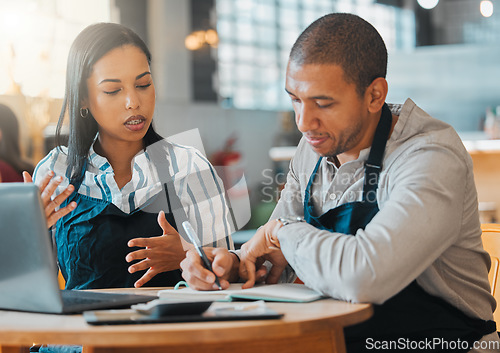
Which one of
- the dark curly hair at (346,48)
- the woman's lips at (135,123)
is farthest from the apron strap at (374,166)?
the woman's lips at (135,123)

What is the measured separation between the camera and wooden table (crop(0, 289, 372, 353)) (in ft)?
3.13

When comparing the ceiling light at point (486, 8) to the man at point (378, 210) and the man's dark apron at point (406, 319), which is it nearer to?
the man at point (378, 210)

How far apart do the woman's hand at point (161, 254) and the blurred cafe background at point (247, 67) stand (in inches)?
125

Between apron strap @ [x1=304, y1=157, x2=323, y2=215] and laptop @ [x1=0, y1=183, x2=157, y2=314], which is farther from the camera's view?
apron strap @ [x1=304, y1=157, x2=323, y2=215]

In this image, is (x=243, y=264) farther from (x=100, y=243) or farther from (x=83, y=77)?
(x=83, y=77)

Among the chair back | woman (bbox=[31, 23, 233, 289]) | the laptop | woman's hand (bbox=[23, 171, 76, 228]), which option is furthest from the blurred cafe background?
the laptop

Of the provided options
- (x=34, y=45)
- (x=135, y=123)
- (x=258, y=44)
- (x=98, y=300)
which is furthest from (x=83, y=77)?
(x=258, y=44)

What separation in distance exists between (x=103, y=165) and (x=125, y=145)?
100 millimetres

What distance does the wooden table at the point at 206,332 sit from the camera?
953 millimetres

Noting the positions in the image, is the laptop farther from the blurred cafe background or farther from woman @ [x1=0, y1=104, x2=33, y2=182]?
the blurred cafe background

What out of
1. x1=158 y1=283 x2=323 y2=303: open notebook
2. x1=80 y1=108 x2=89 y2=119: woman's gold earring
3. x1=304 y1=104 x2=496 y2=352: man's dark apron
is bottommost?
x1=304 y1=104 x2=496 y2=352: man's dark apron

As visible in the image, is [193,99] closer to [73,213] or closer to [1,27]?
[1,27]

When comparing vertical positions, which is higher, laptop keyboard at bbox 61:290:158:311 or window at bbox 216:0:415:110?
window at bbox 216:0:415:110

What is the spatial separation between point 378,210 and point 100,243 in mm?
848
